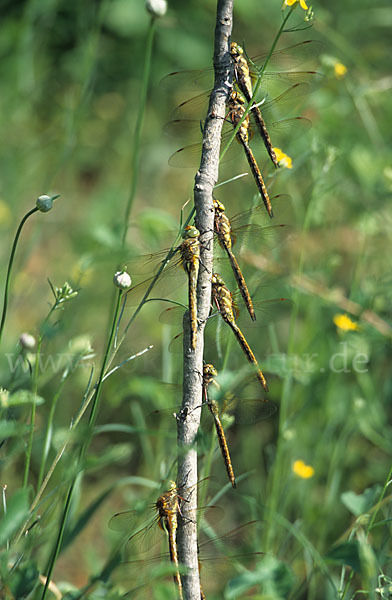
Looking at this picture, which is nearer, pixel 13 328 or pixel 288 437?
pixel 288 437

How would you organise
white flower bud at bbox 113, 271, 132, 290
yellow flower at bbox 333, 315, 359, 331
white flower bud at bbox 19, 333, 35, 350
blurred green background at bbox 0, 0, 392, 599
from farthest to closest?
yellow flower at bbox 333, 315, 359, 331, blurred green background at bbox 0, 0, 392, 599, white flower bud at bbox 19, 333, 35, 350, white flower bud at bbox 113, 271, 132, 290

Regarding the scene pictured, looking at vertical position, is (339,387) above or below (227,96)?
below

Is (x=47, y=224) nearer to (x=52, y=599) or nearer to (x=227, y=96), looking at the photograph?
(x=52, y=599)

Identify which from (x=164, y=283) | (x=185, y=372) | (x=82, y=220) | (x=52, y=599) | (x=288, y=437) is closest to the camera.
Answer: (x=185, y=372)

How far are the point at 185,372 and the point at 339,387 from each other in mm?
→ 1131

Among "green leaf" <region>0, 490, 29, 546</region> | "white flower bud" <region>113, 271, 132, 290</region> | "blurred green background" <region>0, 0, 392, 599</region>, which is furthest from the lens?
"blurred green background" <region>0, 0, 392, 599</region>

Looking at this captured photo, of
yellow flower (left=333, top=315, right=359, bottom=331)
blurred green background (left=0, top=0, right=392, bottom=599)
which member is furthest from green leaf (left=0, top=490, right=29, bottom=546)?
yellow flower (left=333, top=315, right=359, bottom=331)

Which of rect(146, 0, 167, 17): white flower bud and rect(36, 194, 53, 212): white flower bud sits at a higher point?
rect(146, 0, 167, 17): white flower bud

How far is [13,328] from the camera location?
2133 mm

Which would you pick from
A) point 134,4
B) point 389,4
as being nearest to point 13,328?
point 134,4

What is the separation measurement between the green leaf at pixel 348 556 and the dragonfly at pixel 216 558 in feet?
0.39

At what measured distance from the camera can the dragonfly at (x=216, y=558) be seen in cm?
106

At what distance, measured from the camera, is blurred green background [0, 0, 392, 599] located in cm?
147

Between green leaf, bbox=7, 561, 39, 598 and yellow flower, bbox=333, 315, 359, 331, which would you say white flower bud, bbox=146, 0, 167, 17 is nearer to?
green leaf, bbox=7, 561, 39, 598
